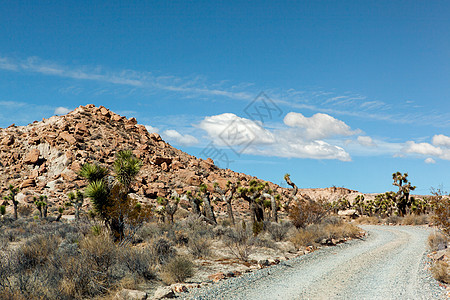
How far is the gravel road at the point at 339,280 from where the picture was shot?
9.58 metres

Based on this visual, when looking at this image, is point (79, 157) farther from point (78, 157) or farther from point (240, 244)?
point (240, 244)

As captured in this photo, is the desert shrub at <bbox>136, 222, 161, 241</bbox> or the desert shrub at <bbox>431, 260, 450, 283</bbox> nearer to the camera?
the desert shrub at <bbox>431, 260, 450, 283</bbox>

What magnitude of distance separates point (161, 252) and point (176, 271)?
269 centimetres

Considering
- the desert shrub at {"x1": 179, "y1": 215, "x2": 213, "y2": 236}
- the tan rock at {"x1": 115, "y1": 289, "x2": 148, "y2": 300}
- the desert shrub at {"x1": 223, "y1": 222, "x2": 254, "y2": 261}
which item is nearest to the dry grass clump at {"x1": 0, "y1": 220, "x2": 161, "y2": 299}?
the tan rock at {"x1": 115, "y1": 289, "x2": 148, "y2": 300}

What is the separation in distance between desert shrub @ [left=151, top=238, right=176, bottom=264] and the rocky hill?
36494 mm

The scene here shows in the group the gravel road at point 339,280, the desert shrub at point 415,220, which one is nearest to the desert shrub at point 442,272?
the gravel road at point 339,280

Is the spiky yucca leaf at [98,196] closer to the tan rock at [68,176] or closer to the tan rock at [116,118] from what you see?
the tan rock at [68,176]

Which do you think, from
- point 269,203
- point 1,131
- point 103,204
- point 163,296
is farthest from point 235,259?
point 1,131

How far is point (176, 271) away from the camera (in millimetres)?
11750

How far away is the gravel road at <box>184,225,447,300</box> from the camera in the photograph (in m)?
9.58

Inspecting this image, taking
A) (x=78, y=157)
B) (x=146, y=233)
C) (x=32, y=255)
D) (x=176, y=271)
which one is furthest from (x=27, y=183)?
(x=176, y=271)

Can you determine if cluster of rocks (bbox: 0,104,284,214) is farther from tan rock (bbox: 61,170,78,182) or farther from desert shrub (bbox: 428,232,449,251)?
desert shrub (bbox: 428,232,449,251)

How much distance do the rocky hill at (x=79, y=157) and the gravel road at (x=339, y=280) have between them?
39619 millimetres

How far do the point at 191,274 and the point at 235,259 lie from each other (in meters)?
3.43
